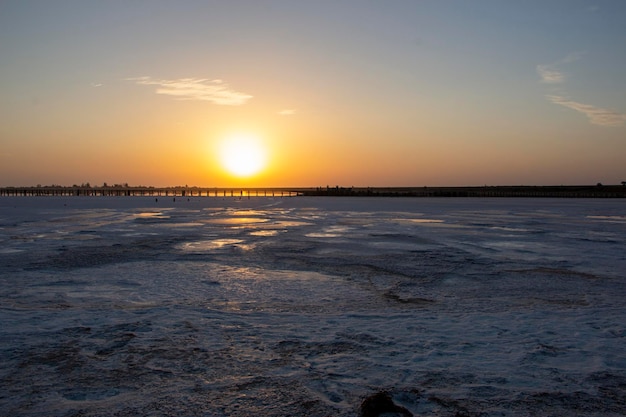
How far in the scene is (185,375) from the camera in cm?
520

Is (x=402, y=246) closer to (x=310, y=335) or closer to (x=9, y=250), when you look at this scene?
(x=310, y=335)

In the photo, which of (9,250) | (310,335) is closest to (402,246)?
(310,335)

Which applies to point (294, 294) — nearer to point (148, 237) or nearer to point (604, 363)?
point (604, 363)

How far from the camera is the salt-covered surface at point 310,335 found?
15.2 ft

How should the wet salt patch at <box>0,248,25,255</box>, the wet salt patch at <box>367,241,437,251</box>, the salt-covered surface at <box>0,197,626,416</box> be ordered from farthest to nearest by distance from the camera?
the wet salt patch at <box>367,241,437,251</box> < the wet salt patch at <box>0,248,25,255</box> < the salt-covered surface at <box>0,197,626,416</box>

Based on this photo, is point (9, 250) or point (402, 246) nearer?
point (9, 250)

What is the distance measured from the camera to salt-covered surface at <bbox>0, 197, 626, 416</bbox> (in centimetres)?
464

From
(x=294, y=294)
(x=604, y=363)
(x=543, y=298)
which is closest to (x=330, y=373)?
(x=604, y=363)

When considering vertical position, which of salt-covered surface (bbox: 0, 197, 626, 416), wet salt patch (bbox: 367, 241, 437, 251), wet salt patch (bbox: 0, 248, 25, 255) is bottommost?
salt-covered surface (bbox: 0, 197, 626, 416)

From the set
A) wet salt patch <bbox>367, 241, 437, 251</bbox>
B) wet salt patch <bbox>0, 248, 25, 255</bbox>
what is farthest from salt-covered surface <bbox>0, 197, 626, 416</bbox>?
wet salt patch <bbox>367, 241, 437, 251</bbox>

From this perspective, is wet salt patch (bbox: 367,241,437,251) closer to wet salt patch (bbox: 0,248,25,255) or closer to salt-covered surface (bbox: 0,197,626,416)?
salt-covered surface (bbox: 0,197,626,416)

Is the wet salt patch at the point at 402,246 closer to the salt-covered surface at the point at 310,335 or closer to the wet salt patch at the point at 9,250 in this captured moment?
the salt-covered surface at the point at 310,335

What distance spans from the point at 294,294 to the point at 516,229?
681 inches

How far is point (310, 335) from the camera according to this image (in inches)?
258
